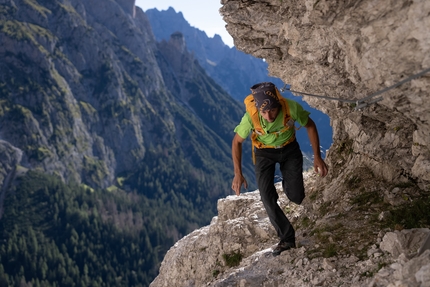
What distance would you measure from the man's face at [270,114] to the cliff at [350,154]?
0.93 meters

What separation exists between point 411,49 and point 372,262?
3225 mm

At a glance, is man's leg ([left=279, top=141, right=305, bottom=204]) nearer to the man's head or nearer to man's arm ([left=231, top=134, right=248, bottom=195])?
man's arm ([left=231, top=134, right=248, bottom=195])

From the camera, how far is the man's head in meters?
6.75

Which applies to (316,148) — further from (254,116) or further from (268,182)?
(254,116)

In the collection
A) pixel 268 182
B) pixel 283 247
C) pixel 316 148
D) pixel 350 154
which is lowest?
pixel 283 247

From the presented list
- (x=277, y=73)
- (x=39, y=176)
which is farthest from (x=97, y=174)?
(x=277, y=73)

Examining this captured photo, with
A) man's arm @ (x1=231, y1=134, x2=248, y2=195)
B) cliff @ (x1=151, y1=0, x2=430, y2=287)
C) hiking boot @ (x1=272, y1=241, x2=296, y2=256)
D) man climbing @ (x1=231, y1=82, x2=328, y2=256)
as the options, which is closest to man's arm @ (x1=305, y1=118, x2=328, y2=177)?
man climbing @ (x1=231, y1=82, x2=328, y2=256)

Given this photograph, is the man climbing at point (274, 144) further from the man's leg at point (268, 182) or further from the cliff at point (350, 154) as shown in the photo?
the cliff at point (350, 154)

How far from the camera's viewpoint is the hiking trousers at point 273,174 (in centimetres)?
759

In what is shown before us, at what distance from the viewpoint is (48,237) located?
14275cm

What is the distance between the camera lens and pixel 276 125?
7.20m

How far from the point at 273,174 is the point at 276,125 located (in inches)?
43.5

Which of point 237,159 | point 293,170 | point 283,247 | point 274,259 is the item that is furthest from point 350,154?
point 237,159

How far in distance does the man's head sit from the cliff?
3.07 feet
